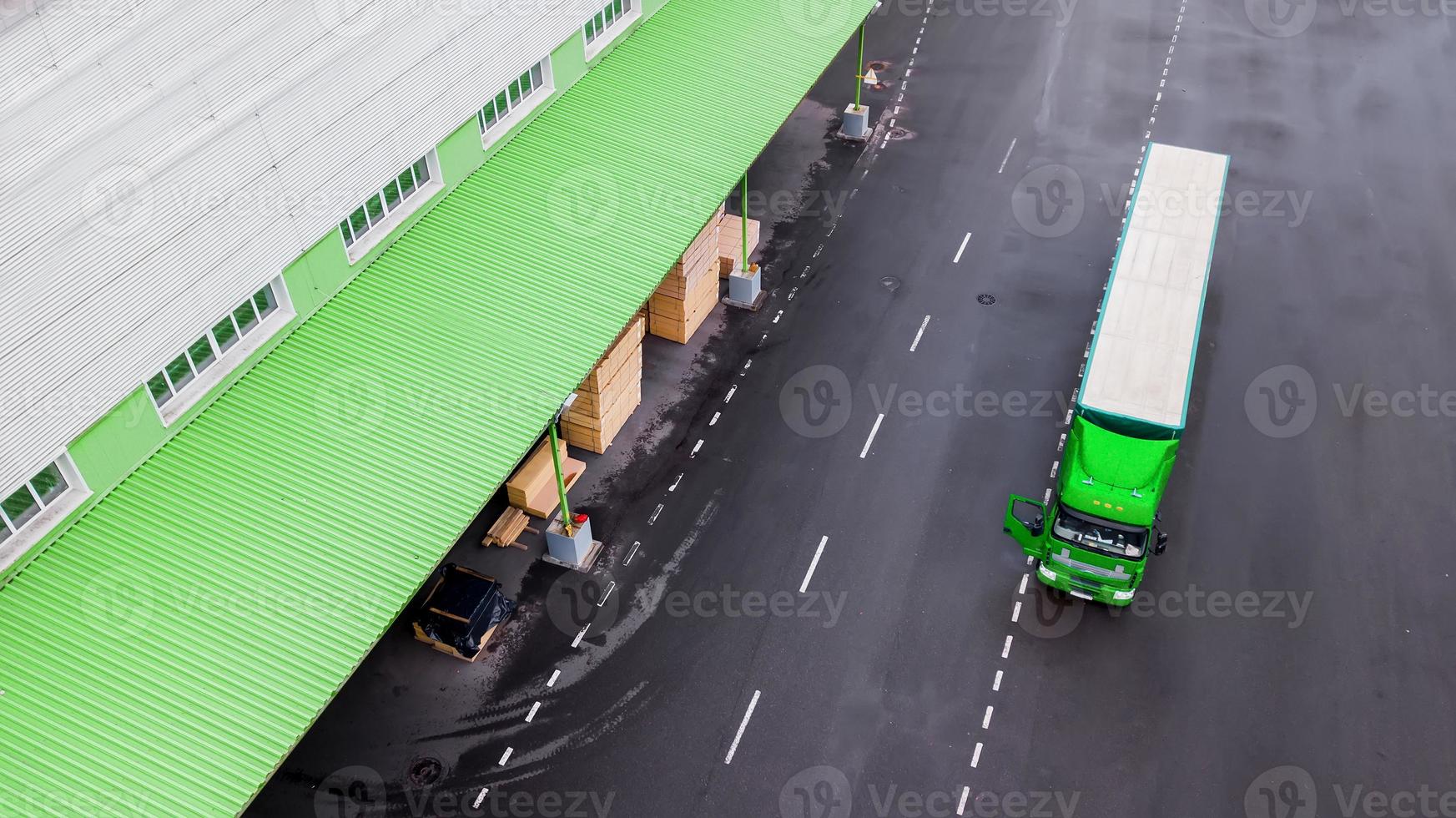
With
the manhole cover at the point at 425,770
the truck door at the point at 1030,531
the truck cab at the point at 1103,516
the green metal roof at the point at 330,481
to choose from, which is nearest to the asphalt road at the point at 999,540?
the manhole cover at the point at 425,770

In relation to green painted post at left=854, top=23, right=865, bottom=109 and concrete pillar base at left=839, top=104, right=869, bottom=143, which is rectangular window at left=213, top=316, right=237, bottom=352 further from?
concrete pillar base at left=839, top=104, right=869, bottom=143

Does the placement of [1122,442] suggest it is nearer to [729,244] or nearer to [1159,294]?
[1159,294]

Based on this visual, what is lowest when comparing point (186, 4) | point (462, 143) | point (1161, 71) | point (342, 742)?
point (342, 742)

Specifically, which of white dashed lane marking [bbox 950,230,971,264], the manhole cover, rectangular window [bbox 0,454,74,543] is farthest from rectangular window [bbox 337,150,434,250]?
white dashed lane marking [bbox 950,230,971,264]

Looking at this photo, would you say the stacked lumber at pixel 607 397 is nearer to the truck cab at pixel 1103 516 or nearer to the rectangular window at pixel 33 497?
the truck cab at pixel 1103 516

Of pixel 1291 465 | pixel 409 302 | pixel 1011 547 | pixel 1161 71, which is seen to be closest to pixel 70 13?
pixel 409 302

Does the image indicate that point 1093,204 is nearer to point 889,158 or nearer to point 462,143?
point 889,158
